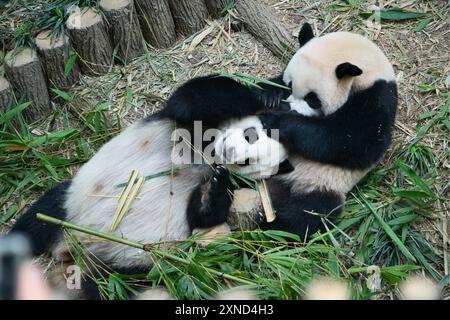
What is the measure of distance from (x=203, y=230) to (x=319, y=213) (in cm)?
61

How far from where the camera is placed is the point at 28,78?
160 inches

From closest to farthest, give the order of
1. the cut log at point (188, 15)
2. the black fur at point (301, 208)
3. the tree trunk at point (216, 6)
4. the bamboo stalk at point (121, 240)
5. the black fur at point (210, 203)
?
the bamboo stalk at point (121, 240) < the black fur at point (210, 203) < the black fur at point (301, 208) < the cut log at point (188, 15) < the tree trunk at point (216, 6)

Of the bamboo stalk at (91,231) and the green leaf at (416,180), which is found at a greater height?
the bamboo stalk at (91,231)

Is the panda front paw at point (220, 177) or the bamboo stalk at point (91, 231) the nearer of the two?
the bamboo stalk at point (91, 231)

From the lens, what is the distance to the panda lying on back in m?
3.33

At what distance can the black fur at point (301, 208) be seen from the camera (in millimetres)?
3377

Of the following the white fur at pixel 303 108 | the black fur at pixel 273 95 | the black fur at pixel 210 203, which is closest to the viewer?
the black fur at pixel 210 203

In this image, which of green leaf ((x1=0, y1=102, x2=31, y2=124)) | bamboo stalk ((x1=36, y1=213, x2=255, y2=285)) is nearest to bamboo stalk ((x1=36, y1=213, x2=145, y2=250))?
bamboo stalk ((x1=36, y1=213, x2=255, y2=285))

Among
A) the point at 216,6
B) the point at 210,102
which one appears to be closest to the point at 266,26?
the point at 216,6

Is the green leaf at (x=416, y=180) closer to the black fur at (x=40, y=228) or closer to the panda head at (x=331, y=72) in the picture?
the panda head at (x=331, y=72)

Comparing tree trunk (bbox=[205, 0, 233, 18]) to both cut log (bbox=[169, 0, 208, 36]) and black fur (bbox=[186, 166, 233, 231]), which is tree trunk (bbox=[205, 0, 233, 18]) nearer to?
cut log (bbox=[169, 0, 208, 36])

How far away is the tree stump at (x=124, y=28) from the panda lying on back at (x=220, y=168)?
3.00 ft

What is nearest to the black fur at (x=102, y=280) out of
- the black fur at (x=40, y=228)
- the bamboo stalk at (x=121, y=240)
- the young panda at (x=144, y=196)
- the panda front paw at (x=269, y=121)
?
the young panda at (x=144, y=196)
